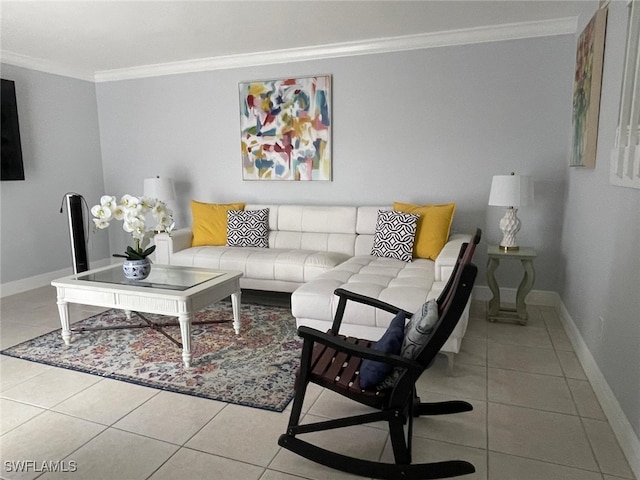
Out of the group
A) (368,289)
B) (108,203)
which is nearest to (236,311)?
(368,289)

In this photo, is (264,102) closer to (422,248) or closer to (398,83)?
(398,83)

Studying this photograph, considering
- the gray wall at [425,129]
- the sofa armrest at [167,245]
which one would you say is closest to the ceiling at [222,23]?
the gray wall at [425,129]

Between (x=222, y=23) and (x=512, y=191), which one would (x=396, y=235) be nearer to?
(x=512, y=191)

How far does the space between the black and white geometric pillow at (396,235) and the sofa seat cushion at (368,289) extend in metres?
0.17

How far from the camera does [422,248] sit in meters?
3.60

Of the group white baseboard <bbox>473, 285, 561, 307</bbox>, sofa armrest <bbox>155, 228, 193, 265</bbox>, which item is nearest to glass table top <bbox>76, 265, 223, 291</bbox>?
sofa armrest <bbox>155, 228, 193, 265</bbox>

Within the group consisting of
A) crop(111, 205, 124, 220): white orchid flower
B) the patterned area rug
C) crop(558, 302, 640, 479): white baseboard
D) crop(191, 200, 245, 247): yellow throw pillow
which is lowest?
the patterned area rug

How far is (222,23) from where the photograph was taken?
343cm

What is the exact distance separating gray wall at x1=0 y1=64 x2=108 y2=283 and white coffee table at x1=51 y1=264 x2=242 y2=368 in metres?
1.86

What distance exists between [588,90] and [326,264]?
7.32ft

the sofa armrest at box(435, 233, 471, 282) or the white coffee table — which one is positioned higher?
the sofa armrest at box(435, 233, 471, 282)

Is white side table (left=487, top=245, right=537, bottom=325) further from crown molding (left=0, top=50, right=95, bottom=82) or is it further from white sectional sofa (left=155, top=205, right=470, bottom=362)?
crown molding (left=0, top=50, right=95, bottom=82)

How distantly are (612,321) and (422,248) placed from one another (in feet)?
5.25

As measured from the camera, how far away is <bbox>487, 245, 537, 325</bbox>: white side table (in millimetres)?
3283
